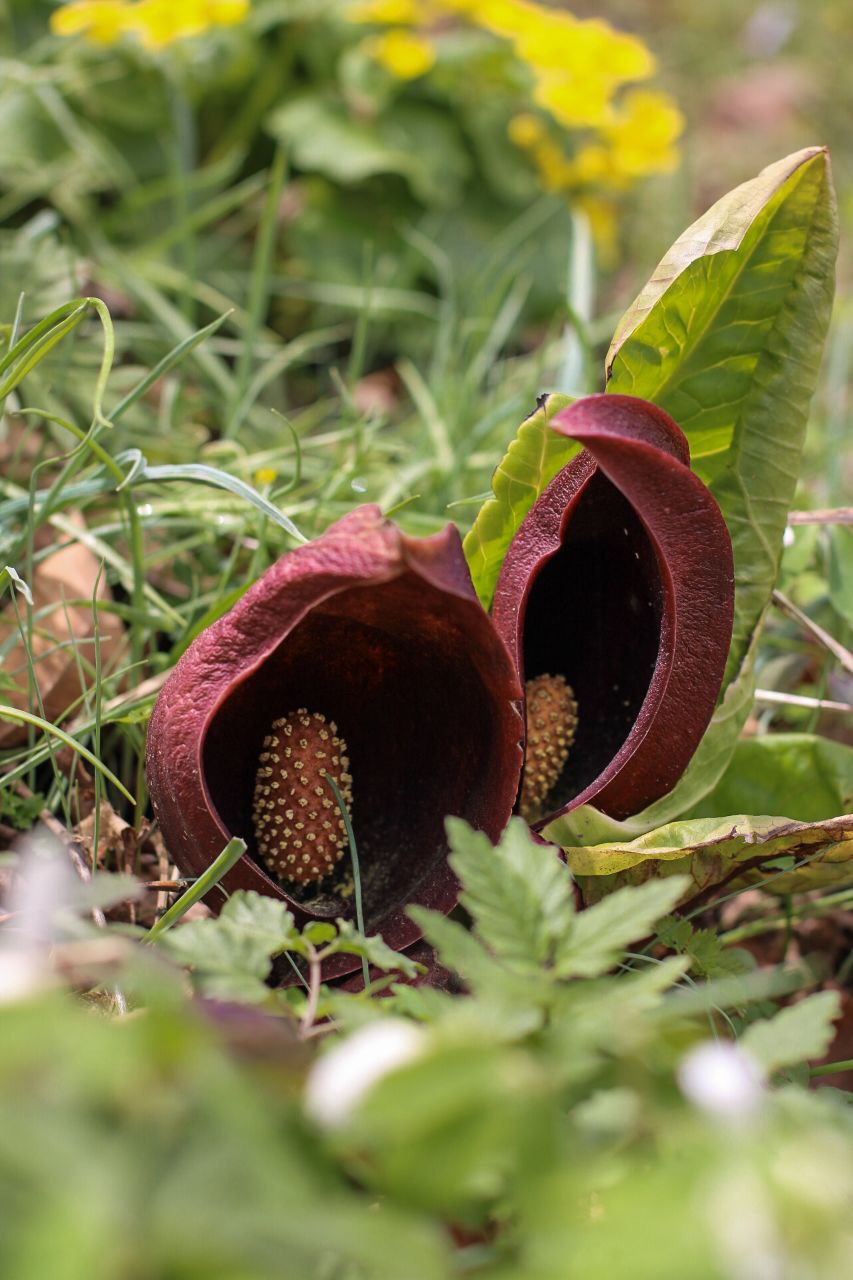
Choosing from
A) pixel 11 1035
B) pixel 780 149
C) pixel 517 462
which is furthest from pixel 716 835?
pixel 780 149

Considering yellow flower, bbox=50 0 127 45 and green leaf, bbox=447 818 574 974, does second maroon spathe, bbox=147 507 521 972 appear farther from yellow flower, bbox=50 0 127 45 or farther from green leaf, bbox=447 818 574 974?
yellow flower, bbox=50 0 127 45

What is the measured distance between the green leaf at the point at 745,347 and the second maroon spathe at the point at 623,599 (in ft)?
0.18

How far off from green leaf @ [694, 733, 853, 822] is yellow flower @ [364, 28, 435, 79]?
1307 mm

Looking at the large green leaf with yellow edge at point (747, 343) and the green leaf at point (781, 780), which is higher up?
the large green leaf with yellow edge at point (747, 343)

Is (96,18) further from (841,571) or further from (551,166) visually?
(841,571)

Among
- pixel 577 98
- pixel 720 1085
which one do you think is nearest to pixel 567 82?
pixel 577 98

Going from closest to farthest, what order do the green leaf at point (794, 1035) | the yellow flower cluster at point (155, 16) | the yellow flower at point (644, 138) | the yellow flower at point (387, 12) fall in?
the green leaf at point (794, 1035) → the yellow flower cluster at point (155, 16) → the yellow flower at point (387, 12) → the yellow flower at point (644, 138)

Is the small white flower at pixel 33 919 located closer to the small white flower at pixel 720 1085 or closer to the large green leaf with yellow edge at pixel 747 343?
the small white flower at pixel 720 1085

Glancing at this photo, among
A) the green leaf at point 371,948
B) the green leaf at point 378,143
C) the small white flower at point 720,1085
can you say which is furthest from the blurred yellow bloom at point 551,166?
the small white flower at point 720,1085

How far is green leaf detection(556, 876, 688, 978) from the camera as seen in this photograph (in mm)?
421

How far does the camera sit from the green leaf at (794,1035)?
1.32ft

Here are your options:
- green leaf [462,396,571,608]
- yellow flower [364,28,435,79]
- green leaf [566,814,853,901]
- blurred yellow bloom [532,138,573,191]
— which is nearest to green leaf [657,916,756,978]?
green leaf [566,814,853,901]

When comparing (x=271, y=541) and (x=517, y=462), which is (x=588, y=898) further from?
(x=271, y=541)

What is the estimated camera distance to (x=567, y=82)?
1.71 meters
